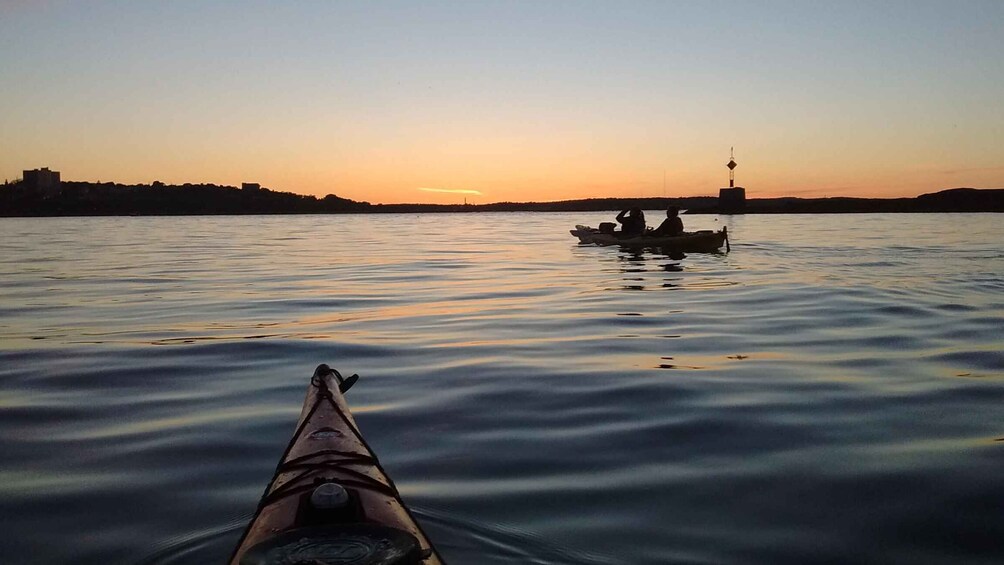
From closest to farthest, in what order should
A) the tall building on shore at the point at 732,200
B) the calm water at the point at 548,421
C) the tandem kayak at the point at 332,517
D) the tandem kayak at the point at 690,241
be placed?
the tandem kayak at the point at 332,517 < the calm water at the point at 548,421 < the tandem kayak at the point at 690,241 < the tall building on shore at the point at 732,200

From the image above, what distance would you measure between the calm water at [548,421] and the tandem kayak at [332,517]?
2.67 ft

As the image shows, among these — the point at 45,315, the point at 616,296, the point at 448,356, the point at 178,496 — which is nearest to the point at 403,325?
the point at 448,356

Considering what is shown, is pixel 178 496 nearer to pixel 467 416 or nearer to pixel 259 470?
pixel 259 470

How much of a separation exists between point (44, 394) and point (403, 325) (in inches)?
231

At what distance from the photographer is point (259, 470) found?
5758mm

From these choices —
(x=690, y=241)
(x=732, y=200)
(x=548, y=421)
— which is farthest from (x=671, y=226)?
(x=732, y=200)

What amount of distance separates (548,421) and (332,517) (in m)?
4.02

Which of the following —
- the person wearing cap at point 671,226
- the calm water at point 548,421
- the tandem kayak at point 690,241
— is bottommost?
the calm water at point 548,421

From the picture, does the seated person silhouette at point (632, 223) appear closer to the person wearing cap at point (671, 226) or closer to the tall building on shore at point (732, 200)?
the person wearing cap at point (671, 226)

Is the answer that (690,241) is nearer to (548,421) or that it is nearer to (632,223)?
(632,223)

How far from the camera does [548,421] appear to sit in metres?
7.04

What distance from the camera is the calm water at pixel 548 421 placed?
4594 mm

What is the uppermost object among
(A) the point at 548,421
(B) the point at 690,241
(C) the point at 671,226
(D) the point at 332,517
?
(C) the point at 671,226

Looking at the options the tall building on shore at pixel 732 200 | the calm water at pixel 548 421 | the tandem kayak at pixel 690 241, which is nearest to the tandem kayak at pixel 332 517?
the calm water at pixel 548 421
